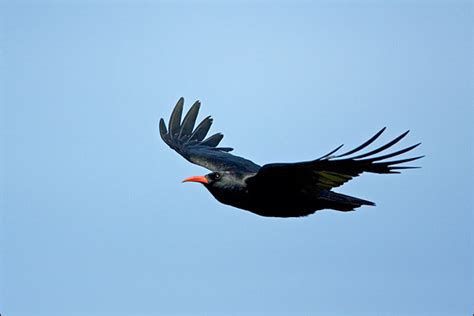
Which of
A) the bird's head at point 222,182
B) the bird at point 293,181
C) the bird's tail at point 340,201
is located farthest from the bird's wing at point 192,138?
the bird's tail at point 340,201

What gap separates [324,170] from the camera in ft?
34.6

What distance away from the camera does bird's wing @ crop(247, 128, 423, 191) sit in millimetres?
10052

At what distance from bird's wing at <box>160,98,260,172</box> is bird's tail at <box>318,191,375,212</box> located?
209 centimetres

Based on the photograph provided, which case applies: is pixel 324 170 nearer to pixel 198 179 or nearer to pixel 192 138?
pixel 198 179

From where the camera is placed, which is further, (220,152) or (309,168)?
(220,152)

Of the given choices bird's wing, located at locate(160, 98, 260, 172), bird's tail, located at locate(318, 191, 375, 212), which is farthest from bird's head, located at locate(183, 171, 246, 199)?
bird's wing, located at locate(160, 98, 260, 172)

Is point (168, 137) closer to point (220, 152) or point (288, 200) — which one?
point (220, 152)

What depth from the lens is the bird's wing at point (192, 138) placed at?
13375 mm

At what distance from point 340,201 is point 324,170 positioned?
2.58 feet

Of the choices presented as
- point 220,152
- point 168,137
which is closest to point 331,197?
point 220,152

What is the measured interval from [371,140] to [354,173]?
1.02 metres

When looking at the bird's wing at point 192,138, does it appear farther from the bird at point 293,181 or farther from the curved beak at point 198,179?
the curved beak at point 198,179

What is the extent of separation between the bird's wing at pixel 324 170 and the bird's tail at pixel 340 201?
15 centimetres

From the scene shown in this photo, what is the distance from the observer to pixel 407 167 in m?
10.3
